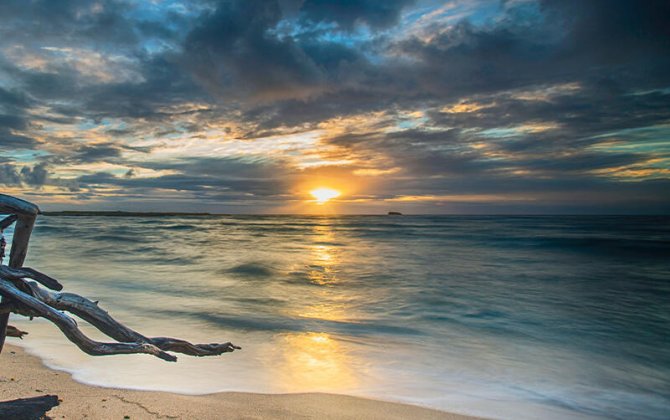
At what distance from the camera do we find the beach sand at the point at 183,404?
3988mm

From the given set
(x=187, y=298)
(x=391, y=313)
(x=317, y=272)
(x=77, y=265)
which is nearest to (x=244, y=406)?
(x=391, y=313)

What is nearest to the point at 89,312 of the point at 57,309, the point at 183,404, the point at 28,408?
the point at 57,309

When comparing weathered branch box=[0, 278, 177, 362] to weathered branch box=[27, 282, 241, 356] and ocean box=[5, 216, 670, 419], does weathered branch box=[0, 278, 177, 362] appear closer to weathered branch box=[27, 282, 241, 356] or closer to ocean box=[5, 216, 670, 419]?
weathered branch box=[27, 282, 241, 356]

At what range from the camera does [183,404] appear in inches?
170

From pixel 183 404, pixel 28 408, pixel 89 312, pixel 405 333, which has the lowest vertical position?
pixel 405 333

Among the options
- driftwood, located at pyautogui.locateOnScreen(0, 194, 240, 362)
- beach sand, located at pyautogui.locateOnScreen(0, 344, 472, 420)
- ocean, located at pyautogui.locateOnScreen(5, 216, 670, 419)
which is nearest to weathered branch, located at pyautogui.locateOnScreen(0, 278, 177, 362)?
driftwood, located at pyautogui.locateOnScreen(0, 194, 240, 362)

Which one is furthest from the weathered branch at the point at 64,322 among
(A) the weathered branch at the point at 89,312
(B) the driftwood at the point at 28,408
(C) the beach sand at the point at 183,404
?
(C) the beach sand at the point at 183,404

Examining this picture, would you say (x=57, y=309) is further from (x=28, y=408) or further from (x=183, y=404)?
(x=183, y=404)

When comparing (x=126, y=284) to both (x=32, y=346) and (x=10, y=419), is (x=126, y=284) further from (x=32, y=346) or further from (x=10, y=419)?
(x=10, y=419)

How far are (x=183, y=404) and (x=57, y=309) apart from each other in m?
2.14

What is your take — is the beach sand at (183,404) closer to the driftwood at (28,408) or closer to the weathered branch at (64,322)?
the driftwood at (28,408)

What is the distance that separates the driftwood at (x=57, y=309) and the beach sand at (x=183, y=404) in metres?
1.26

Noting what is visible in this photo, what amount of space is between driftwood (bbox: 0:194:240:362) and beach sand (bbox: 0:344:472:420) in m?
1.26

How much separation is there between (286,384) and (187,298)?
7.87 m
